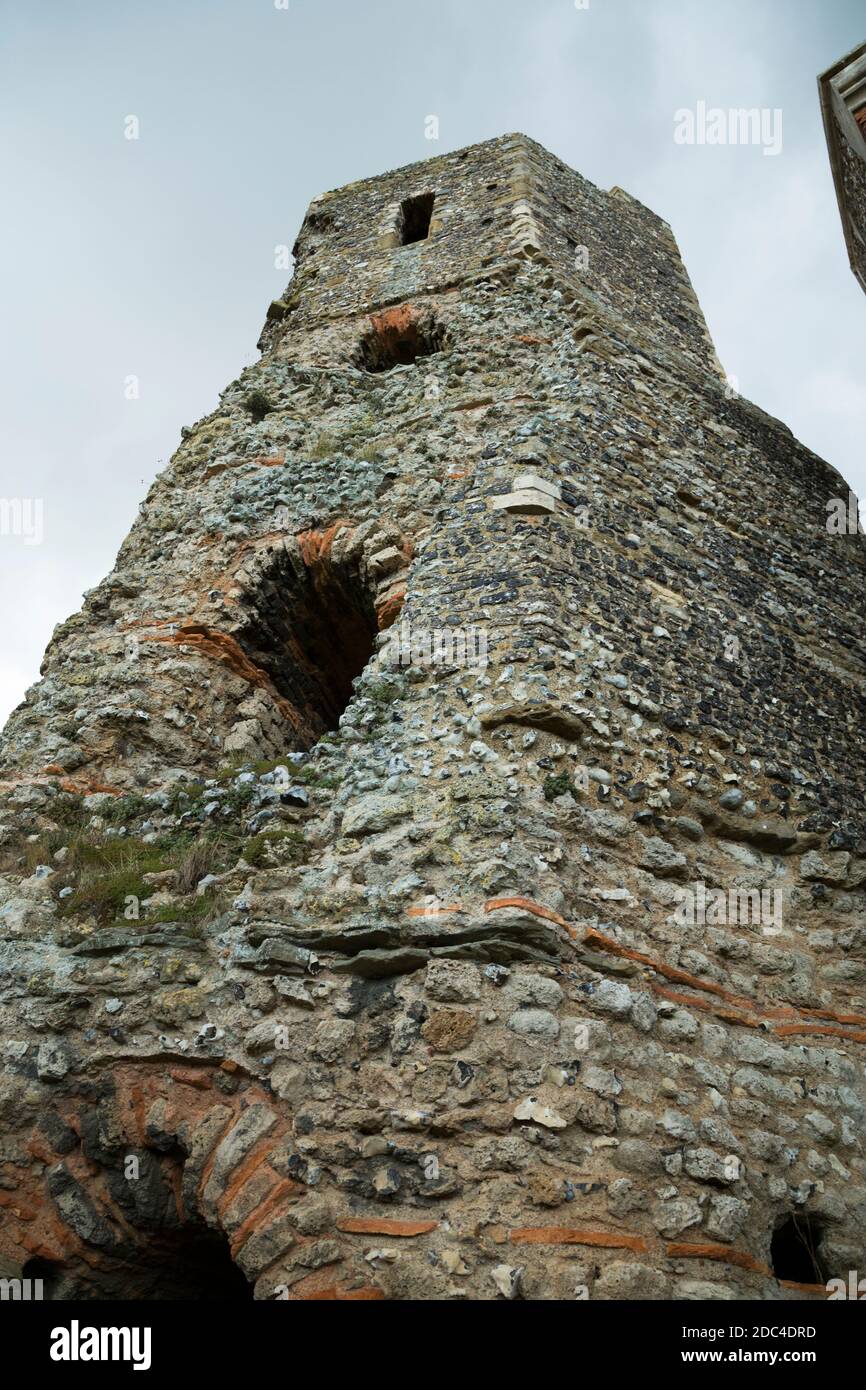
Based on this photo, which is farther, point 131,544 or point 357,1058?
point 131,544

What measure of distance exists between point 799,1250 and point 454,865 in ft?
6.36

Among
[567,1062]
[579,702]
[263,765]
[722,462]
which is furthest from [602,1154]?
[722,462]

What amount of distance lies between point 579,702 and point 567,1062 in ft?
5.95

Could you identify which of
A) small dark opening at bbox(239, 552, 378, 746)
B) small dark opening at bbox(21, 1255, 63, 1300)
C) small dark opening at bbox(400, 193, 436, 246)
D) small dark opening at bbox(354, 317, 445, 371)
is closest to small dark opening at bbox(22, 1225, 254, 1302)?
small dark opening at bbox(21, 1255, 63, 1300)

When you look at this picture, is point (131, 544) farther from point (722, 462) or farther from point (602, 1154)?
point (602, 1154)

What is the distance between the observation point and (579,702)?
16.6 ft

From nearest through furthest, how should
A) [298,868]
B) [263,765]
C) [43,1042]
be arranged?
[43,1042]
[298,868]
[263,765]

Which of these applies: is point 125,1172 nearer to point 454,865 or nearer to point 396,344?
point 454,865

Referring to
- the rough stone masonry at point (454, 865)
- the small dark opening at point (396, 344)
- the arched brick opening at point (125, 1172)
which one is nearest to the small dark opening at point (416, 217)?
the small dark opening at point (396, 344)

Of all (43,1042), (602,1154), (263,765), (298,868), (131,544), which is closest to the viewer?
(602,1154)

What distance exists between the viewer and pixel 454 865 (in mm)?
4387

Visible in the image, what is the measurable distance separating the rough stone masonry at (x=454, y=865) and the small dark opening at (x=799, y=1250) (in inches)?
0.8

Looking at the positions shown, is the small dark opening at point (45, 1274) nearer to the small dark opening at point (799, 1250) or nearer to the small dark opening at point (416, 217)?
the small dark opening at point (799, 1250)

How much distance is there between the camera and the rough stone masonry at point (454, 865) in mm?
3678
